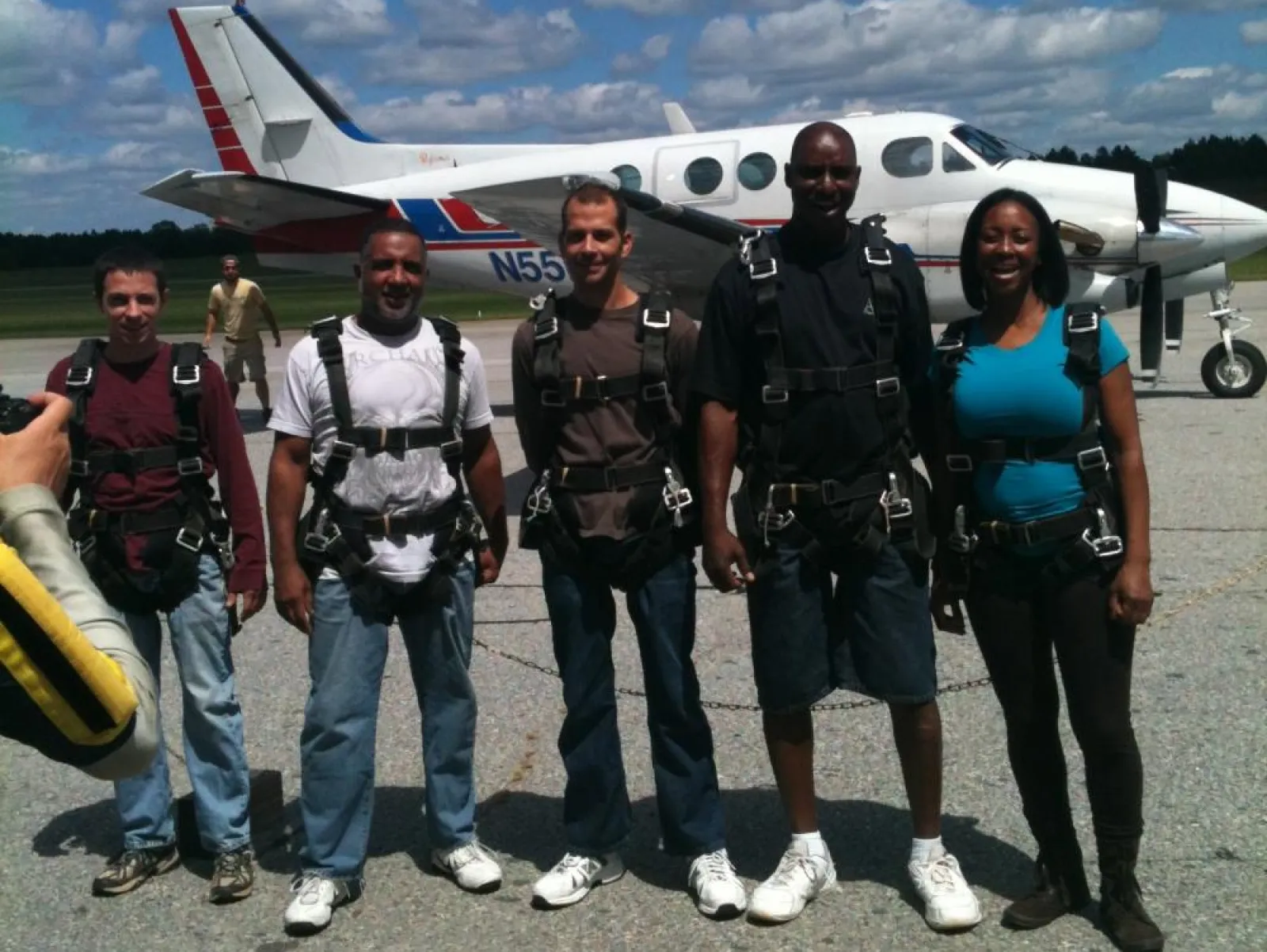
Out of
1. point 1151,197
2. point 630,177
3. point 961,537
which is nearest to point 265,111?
point 630,177

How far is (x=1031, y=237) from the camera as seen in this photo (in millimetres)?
3385

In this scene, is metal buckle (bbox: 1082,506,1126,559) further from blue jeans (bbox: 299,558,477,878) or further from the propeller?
the propeller

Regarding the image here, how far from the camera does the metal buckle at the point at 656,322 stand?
12.1 feet

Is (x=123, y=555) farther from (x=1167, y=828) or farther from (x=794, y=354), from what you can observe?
(x=1167, y=828)

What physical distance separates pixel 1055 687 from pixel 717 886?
1.09m

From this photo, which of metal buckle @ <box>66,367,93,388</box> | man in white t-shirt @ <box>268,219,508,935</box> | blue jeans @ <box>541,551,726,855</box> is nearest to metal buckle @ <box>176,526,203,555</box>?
man in white t-shirt @ <box>268,219,508,935</box>

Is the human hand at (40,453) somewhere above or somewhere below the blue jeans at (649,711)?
above

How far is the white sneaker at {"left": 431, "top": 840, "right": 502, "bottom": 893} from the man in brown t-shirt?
158 millimetres

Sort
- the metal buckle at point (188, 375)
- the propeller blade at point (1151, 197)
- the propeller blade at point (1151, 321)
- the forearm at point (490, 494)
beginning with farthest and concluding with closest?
the propeller blade at point (1151, 321) → the propeller blade at point (1151, 197) → the forearm at point (490, 494) → the metal buckle at point (188, 375)

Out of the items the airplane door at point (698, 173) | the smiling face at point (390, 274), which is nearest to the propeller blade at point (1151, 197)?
the airplane door at point (698, 173)

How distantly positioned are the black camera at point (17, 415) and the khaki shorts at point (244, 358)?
13314 millimetres

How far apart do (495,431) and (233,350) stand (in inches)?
139

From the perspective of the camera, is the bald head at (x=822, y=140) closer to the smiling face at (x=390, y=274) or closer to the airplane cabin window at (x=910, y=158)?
the smiling face at (x=390, y=274)

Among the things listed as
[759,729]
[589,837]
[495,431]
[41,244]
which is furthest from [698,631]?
[41,244]
